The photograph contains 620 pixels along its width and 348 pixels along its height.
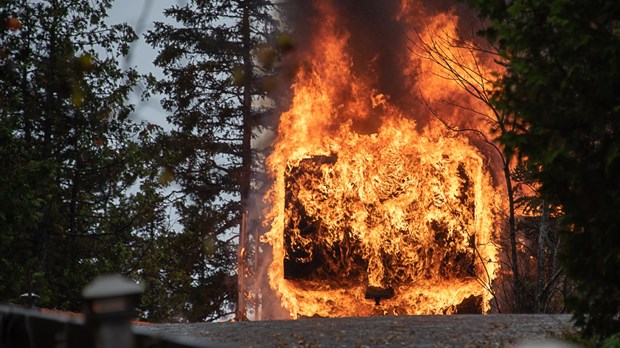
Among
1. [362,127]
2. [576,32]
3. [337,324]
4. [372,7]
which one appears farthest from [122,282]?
[372,7]

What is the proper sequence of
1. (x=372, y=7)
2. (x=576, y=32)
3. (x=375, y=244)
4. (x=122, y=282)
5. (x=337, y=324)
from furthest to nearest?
(x=372, y=7) → (x=375, y=244) → (x=337, y=324) → (x=576, y=32) → (x=122, y=282)

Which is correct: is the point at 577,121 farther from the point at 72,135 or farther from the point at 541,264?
the point at 72,135

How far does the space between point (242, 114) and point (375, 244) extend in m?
9.50

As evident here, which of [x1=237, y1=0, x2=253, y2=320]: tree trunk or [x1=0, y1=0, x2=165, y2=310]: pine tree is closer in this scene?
[x1=0, y1=0, x2=165, y2=310]: pine tree

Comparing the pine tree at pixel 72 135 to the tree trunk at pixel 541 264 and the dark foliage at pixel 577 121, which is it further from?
the dark foliage at pixel 577 121

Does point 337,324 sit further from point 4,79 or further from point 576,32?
point 4,79

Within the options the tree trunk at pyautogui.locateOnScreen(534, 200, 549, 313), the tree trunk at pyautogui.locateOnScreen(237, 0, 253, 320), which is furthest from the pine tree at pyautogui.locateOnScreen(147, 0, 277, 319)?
the tree trunk at pyautogui.locateOnScreen(534, 200, 549, 313)

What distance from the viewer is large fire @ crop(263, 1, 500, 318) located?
67.6 ft

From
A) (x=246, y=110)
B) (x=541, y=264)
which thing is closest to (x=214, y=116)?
(x=246, y=110)

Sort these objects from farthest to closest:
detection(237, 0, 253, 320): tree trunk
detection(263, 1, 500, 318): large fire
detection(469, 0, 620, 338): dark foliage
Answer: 1. detection(237, 0, 253, 320): tree trunk
2. detection(263, 1, 500, 318): large fire
3. detection(469, 0, 620, 338): dark foliage

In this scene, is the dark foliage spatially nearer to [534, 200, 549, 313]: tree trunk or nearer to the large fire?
[534, 200, 549, 313]: tree trunk

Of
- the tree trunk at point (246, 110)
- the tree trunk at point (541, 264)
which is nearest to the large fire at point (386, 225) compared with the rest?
the tree trunk at point (541, 264)

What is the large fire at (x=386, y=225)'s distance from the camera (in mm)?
20594

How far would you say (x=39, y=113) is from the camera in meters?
22.4
